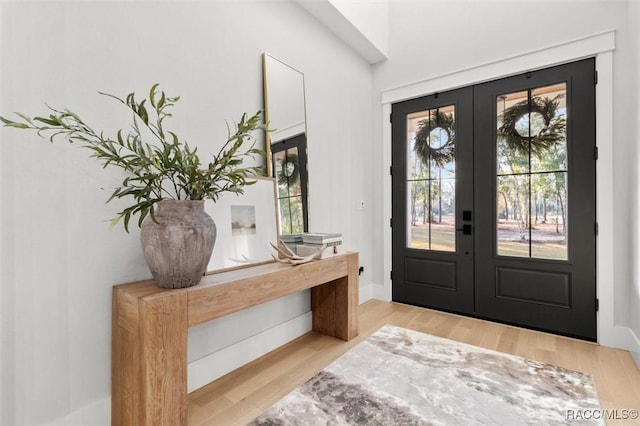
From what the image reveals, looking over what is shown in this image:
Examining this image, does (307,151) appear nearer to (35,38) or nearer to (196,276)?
(196,276)

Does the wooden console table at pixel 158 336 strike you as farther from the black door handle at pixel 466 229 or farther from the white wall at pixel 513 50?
the white wall at pixel 513 50

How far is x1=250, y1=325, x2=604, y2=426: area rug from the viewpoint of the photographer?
159 cm

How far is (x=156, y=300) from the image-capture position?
52.4 inches

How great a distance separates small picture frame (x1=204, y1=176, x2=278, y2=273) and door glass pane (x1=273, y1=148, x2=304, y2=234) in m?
0.12

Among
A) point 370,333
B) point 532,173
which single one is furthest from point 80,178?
point 532,173

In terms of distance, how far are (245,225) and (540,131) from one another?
2.66 meters

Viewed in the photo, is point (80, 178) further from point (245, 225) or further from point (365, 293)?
point (365, 293)

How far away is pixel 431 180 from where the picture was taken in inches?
131

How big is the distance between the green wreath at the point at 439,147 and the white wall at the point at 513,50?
384 mm

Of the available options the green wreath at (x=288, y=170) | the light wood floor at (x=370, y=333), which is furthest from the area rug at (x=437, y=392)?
the green wreath at (x=288, y=170)

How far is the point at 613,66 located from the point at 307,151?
2.50 metres

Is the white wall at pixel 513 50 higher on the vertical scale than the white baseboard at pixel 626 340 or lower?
higher

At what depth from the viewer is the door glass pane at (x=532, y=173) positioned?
2.68 m

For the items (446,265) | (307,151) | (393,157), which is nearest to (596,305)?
(446,265)
